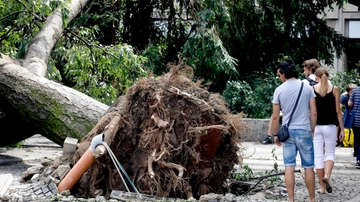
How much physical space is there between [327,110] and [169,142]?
2.22 meters

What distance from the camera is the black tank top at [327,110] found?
921 cm

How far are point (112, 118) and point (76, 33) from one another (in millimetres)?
7159

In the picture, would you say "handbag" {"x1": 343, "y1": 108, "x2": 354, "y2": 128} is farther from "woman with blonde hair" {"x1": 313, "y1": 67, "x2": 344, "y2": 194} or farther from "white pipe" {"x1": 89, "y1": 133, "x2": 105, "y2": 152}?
"white pipe" {"x1": 89, "y1": 133, "x2": 105, "y2": 152}

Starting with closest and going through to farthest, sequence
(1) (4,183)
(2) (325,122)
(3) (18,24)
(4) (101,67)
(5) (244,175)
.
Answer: (1) (4,183) → (2) (325,122) → (5) (244,175) → (3) (18,24) → (4) (101,67)

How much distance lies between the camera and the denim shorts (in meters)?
7.86

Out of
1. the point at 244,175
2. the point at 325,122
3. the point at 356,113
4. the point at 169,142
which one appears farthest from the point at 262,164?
the point at 169,142

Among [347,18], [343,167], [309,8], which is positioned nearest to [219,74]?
[309,8]

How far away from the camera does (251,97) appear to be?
803 inches

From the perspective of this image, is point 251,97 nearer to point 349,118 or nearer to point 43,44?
point 349,118

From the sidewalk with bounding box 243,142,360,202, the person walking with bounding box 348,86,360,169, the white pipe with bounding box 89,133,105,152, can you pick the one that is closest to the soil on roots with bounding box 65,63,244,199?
the white pipe with bounding box 89,133,105,152

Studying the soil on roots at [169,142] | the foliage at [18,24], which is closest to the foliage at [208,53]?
the foliage at [18,24]

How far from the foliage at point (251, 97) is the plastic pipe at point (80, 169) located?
11970mm

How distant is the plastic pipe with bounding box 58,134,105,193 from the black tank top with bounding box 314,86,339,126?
2880mm

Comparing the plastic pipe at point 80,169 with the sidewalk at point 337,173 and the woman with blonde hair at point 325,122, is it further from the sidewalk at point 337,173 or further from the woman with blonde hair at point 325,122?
the woman with blonde hair at point 325,122
